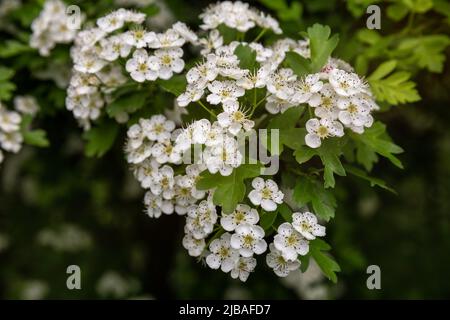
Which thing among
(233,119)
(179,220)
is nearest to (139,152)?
(233,119)

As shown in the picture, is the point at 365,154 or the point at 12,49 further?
the point at 12,49

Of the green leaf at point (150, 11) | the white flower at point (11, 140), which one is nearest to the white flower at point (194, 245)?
the white flower at point (11, 140)

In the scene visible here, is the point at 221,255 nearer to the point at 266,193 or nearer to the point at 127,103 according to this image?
the point at 266,193

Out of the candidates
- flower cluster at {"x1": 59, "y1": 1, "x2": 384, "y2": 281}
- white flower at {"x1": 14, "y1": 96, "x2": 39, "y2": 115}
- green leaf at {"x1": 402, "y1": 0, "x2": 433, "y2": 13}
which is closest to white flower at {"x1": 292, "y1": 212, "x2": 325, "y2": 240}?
flower cluster at {"x1": 59, "y1": 1, "x2": 384, "y2": 281}

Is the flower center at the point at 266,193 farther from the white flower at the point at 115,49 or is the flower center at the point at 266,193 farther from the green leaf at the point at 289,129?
the white flower at the point at 115,49

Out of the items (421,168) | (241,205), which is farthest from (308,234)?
(421,168)

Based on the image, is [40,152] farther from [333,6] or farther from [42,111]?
[333,6]
